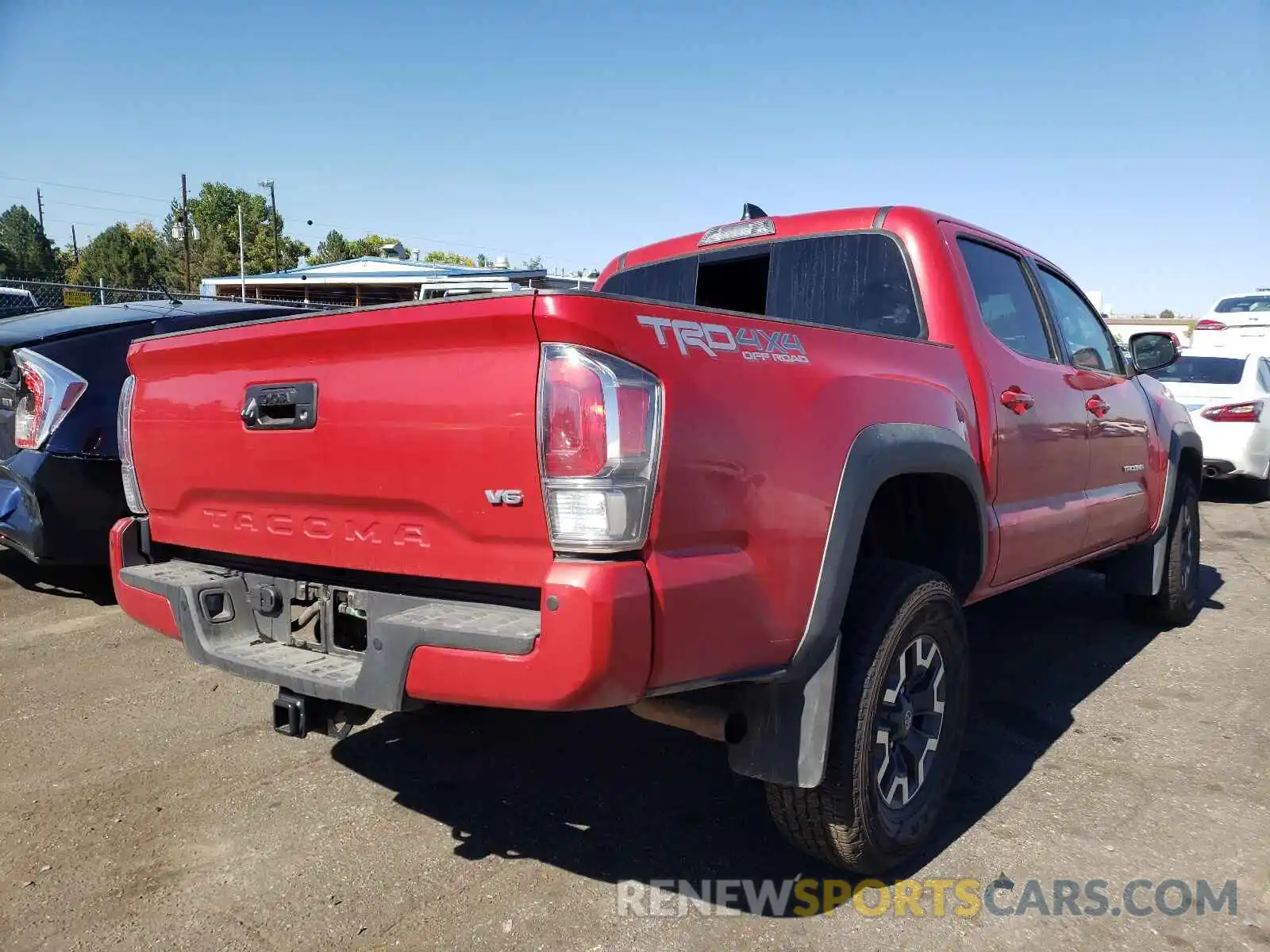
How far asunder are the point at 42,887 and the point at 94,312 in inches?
A: 154

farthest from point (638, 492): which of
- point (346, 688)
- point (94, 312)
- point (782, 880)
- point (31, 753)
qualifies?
point (94, 312)

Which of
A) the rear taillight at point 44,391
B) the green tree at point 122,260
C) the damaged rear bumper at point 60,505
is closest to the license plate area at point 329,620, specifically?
the damaged rear bumper at point 60,505

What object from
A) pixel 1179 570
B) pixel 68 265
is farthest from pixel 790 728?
pixel 68 265

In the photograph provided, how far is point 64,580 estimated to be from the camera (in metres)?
5.82

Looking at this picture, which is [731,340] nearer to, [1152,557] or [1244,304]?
[1152,557]

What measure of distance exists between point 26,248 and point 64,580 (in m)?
101

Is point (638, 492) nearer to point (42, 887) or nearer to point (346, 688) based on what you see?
point (346, 688)

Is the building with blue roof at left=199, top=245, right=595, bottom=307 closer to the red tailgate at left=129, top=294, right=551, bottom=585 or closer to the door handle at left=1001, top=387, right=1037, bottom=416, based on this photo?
the door handle at left=1001, top=387, right=1037, bottom=416

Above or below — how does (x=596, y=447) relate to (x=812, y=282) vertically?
below

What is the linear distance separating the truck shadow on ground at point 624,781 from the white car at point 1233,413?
6.79m

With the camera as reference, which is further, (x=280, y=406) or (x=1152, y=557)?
(x=1152, y=557)

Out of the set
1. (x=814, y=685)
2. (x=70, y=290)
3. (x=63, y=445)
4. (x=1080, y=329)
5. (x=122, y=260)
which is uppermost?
(x=122, y=260)

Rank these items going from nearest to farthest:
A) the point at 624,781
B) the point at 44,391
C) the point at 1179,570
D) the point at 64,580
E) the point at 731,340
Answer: the point at 731,340 < the point at 624,781 < the point at 44,391 < the point at 1179,570 < the point at 64,580

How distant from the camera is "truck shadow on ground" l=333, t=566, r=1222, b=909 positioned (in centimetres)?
290
